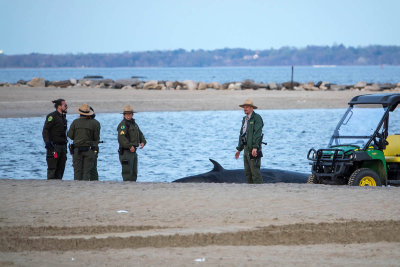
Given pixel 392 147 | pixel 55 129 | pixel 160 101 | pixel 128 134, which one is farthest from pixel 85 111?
pixel 160 101

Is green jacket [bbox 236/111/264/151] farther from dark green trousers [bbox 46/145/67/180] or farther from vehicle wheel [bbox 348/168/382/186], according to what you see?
dark green trousers [bbox 46/145/67/180]

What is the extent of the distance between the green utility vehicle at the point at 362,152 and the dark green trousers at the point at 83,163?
4.02m

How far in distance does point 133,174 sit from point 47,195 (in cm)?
274

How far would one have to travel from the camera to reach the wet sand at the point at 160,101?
40500mm

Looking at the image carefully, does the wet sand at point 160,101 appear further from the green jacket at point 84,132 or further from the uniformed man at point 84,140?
the green jacket at point 84,132

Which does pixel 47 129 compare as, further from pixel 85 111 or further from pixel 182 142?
pixel 182 142

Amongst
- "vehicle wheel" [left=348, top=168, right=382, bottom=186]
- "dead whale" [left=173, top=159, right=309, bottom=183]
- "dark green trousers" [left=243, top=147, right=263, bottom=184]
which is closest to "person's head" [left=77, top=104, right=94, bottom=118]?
"dead whale" [left=173, top=159, right=309, bottom=183]

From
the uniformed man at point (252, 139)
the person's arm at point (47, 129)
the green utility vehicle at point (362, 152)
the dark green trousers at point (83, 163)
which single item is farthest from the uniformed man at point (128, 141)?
the green utility vehicle at point (362, 152)

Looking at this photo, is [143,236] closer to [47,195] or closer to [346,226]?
[346,226]

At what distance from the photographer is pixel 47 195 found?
12.2 metres

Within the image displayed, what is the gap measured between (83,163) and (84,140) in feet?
1.77

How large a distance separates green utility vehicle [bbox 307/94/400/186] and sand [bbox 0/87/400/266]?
30cm

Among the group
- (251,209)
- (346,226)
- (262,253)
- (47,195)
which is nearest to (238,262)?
(262,253)

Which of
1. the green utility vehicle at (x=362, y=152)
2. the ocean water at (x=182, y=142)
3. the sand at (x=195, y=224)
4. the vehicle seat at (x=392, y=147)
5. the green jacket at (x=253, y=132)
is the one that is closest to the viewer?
the sand at (x=195, y=224)
